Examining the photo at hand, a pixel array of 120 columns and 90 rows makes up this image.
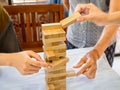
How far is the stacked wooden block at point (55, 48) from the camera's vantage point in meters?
0.68

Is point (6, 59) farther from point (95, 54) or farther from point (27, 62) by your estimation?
point (95, 54)

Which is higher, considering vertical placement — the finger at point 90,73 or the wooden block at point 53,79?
the wooden block at point 53,79

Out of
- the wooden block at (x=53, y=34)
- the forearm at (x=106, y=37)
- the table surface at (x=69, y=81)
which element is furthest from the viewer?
the forearm at (x=106, y=37)

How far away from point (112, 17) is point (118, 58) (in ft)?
5.60

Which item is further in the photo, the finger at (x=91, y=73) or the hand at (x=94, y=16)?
the finger at (x=91, y=73)

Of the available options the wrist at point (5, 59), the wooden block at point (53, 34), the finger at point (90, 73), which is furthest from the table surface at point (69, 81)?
the wooden block at point (53, 34)

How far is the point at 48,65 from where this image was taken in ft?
2.27

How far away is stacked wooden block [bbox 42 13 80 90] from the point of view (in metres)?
0.68

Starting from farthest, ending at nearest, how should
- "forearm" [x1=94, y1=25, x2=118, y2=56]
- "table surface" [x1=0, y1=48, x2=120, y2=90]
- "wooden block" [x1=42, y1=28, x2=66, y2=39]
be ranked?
"forearm" [x1=94, y1=25, x2=118, y2=56]
"table surface" [x1=0, y1=48, x2=120, y2=90]
"wooden block" [x1=42, y1=28, x2=66, y2=39]

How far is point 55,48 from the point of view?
697mm

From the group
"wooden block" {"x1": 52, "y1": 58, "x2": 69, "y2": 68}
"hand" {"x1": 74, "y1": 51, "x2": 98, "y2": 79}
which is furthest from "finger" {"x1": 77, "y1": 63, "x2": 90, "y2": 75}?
"wooden block" {"x1": 52, "y1": 58, "x2": 69, "y2": 68}

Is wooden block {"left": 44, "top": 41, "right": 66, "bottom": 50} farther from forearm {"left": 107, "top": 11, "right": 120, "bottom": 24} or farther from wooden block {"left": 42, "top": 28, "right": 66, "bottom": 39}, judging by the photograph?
forearm {"left": 107, "top": 11, "right": 120, "bottom": 24}

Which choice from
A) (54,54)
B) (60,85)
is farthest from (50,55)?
(60,85)

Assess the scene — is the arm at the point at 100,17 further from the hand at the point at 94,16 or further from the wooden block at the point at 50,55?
the wooden block at the point at 50,55
